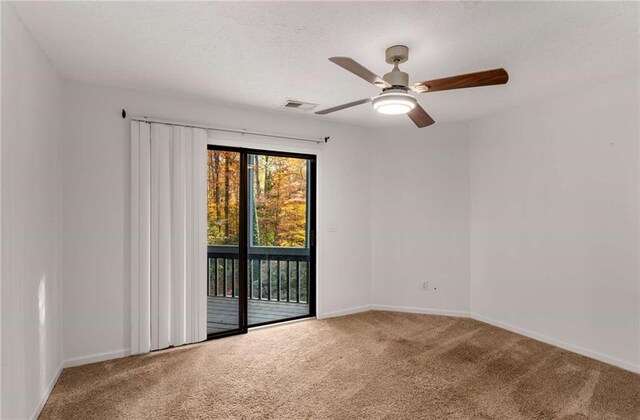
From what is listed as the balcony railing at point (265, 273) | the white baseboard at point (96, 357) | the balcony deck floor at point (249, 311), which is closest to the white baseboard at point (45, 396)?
the white baseboard at point (96, 357)

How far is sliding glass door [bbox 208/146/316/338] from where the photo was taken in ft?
12.6

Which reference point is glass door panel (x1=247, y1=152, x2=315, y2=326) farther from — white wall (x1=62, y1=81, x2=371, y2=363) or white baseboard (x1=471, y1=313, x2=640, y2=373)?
white baseboard (x1=471, y1=313, x2=640, y2=373)

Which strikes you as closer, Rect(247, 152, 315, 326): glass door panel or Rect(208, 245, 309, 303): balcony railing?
Rect(208, 245, 309, 303): balcony railing

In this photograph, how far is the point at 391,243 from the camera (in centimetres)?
469

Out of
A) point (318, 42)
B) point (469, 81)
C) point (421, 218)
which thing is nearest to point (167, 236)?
point (318, 42)

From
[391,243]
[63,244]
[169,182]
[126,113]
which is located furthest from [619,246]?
[63,244]

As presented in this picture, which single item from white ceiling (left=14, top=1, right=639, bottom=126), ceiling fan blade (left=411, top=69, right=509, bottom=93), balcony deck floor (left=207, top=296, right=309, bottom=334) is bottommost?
balcony deck floor (left=207, top=296, right=309, bottom=334)

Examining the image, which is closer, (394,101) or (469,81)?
(469,81)

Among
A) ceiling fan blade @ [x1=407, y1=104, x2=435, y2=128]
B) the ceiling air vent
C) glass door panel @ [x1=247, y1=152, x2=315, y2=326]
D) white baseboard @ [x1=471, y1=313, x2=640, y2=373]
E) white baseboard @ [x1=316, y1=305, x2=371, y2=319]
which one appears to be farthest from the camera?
white baseboard @ [x1=316, y1=305, x2=371, y2=319]

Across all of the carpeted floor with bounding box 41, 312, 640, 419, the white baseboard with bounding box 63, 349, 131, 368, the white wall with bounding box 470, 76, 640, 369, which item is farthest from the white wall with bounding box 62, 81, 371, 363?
the white wall with bounding box 470, 76, 640, 369

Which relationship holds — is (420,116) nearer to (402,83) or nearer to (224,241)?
(402,83)

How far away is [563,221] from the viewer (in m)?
3.41

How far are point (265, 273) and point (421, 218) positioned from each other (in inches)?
84.8

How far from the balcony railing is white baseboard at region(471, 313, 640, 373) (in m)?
2.28
